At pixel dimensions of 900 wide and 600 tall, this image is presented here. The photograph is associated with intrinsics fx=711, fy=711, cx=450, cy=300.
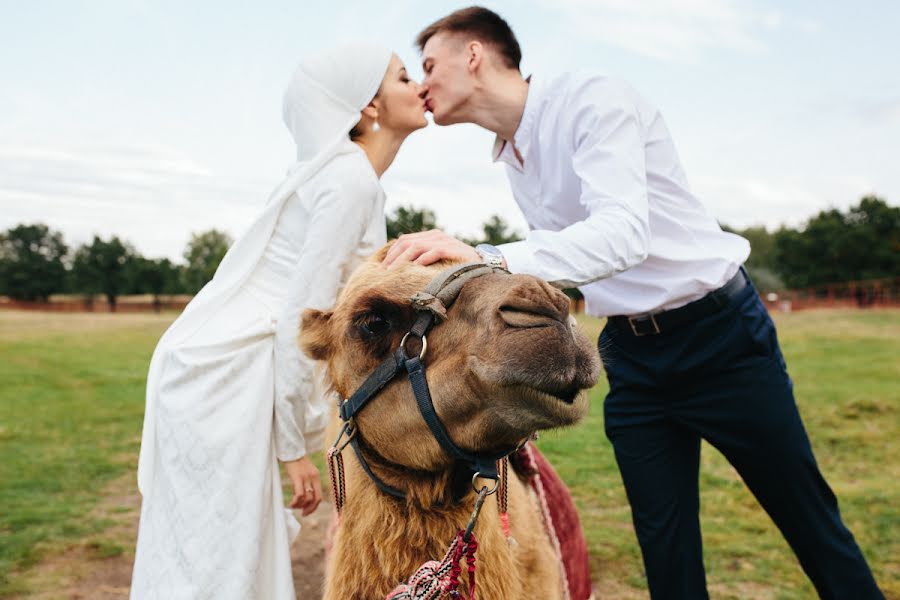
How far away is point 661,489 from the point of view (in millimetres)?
3354

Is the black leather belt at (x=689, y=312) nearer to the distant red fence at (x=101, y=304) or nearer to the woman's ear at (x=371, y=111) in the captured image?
the woman's ear at (x=371, y=111)

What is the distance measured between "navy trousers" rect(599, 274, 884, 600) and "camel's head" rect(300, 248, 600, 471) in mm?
1352

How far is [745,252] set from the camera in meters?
3.29

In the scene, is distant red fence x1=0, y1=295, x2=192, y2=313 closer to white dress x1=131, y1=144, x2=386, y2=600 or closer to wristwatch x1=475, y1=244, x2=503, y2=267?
white dress x1=131, y1=144, x2=386, y2=600

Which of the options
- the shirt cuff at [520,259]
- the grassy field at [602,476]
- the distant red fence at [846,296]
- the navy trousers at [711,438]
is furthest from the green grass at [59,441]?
the distant red fence at [846,296]

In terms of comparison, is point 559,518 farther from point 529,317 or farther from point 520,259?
point 529,317

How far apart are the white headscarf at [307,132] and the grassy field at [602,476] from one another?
2489 mm

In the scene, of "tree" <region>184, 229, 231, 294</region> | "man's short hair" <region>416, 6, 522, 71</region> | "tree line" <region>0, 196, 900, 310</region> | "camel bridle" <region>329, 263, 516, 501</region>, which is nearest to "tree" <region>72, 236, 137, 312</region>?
"tree line" <region>0, 196, 900, 310</region>

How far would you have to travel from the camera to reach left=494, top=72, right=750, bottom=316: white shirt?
2.60 metres

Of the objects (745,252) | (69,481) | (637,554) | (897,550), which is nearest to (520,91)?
(745,252)

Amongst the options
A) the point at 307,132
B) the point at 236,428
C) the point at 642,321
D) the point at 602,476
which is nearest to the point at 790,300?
the point at 602,476

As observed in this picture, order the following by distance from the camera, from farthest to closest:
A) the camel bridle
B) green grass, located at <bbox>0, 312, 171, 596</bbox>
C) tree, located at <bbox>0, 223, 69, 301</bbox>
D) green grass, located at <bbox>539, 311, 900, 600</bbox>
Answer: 1. tree, located at <bbox>0, 223, 69, 301</bbox>
2. green grass, located at <bbox>0, 312, 171, 596</bbox>
3. green grass, located at <bbox>539, 311, 900, 600</bbox>
4. the camel bridle

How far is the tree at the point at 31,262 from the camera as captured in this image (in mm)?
82250

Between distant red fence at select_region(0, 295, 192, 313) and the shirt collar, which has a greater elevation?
the shirt collar
